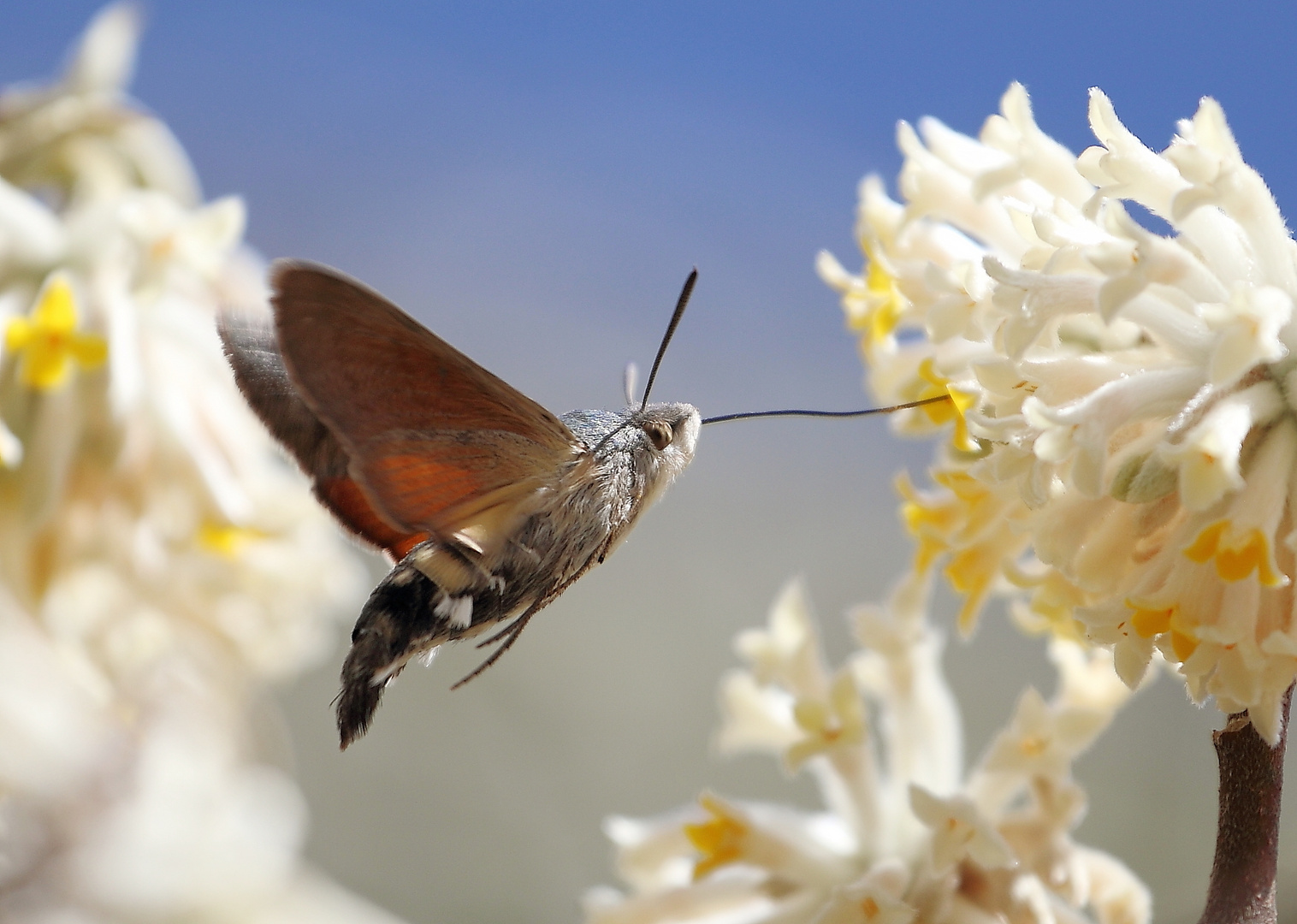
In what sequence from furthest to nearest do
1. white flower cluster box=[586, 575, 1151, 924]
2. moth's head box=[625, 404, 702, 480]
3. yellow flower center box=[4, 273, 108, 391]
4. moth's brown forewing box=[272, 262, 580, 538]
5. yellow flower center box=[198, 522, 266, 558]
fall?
yellow flower center box=[198, 522, 266, 558], yellow flower center box=[4, 273, 108, 391], white flower cluster box=[586, 575, 1151, 924], moth's head box=[625, 404, 702, 480], moth's brown forewing box=[272, 262, 580, 538]

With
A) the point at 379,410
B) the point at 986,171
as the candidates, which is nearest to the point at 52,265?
the point at 379,410

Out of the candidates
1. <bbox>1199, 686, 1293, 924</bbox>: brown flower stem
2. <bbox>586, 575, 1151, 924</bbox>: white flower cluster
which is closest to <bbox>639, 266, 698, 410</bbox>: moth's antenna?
<bbox>586, 575, 1151, 924</bbox>: white flower cluster

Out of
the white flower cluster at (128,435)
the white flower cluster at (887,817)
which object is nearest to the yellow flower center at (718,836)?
the white flower cluster at (887,817)

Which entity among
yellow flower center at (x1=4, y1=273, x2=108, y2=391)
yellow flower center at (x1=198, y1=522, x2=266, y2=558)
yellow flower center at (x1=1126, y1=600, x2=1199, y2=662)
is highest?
yellow flower center at (x1=4, y1=273, x2=108, y2=391)

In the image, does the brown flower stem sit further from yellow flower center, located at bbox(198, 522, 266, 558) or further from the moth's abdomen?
yellow flower center, located at bbox(198, 522, 266, 558)

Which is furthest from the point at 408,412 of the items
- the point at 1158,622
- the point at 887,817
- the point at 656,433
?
the point at 887,817

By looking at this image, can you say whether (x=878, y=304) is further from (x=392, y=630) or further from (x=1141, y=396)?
(x=392, y=630)

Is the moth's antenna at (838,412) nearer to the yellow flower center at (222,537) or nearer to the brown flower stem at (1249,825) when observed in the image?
the brown flower stem at (1249,825)
